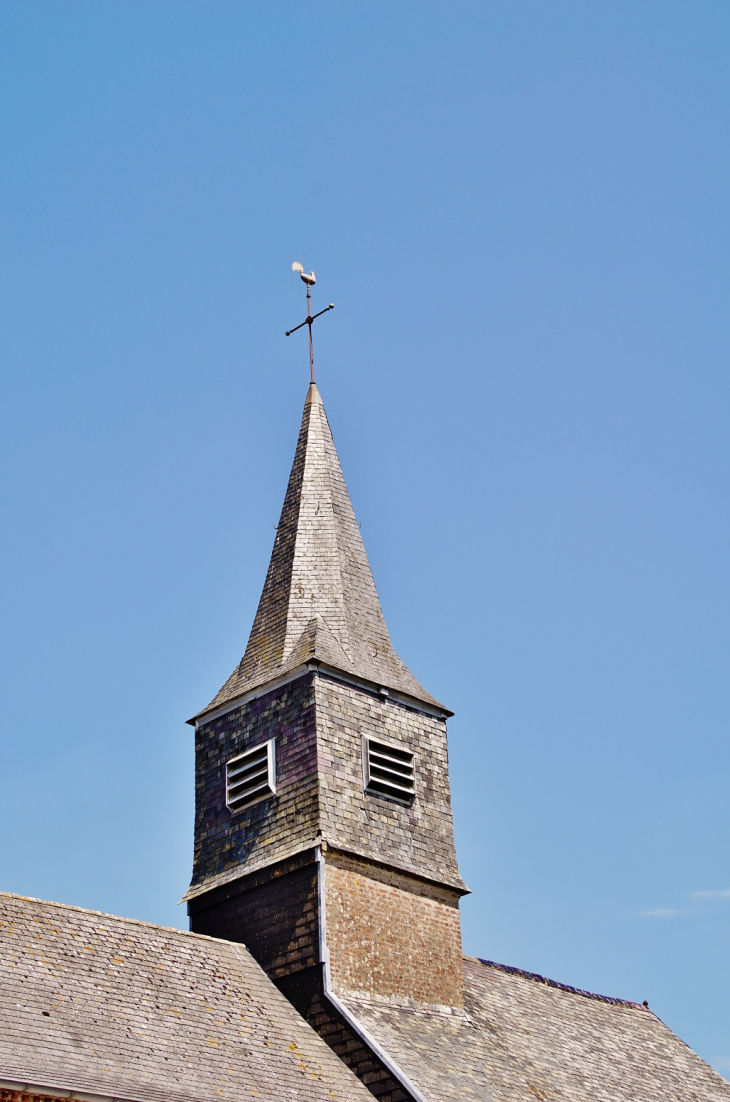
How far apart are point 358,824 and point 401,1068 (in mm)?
4787

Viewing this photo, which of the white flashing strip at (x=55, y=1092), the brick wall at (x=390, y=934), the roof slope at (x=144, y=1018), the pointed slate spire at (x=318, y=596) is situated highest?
the pointed slate spire at (x=318, y=596)

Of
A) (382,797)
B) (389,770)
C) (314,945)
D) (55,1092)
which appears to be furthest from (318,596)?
(55,1092)

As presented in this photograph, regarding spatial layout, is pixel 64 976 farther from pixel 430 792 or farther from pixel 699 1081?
pixel 699 1081

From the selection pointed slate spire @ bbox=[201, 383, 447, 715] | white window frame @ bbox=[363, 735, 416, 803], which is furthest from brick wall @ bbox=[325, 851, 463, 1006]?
pointed slate spire @ bbox=[201, 383, 447, 715]

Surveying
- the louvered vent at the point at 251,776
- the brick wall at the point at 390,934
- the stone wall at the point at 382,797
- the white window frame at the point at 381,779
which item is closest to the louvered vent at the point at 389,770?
the white window frame at the point at 381,779

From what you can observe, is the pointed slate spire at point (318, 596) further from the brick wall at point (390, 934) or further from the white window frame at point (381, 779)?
the brick wall at point (390, 934)

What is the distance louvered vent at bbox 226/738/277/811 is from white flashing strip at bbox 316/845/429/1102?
7.26 ft

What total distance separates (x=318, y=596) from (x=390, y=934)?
7.34 meters

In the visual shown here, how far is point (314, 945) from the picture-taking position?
998 inches

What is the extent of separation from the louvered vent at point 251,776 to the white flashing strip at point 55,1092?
329 inches

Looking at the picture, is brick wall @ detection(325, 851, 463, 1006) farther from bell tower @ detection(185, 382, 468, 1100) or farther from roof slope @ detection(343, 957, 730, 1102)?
roof slope @ detection(343, 957, 730, 1102)

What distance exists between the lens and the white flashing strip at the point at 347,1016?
22.9 meters

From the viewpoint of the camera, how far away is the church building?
2181 centimetres

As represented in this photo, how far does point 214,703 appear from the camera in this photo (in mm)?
29547
